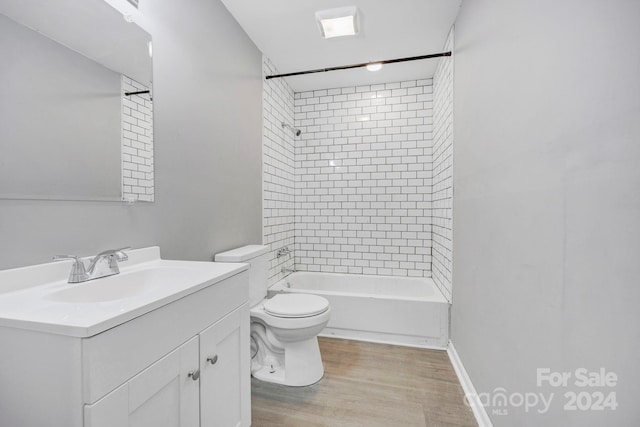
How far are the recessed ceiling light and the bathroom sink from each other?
1971 mm

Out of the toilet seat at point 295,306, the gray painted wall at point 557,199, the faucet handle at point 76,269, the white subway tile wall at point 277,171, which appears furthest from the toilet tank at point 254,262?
the gray painted wall at point 557,199

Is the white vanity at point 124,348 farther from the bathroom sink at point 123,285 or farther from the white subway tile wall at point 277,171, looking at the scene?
the white subway tile wall at point 277,171

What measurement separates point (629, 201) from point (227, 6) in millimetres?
2455

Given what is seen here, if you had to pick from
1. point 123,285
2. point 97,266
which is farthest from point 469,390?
point 97,266

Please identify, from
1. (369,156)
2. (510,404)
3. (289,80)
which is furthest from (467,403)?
(289,80)

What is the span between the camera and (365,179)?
327 cm

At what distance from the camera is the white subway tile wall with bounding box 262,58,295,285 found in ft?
8.82

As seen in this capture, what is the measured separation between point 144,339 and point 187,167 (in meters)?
1.13

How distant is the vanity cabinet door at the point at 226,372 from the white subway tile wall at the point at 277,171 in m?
1.40

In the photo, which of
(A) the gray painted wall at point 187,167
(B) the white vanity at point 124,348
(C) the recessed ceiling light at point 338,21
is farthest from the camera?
(C) the recessed ceiling light at point 338,21

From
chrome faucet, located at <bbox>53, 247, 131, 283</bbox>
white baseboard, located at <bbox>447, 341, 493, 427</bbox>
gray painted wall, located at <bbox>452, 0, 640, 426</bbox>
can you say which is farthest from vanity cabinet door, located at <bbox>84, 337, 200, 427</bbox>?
white baseboard, located at <bbox>447, 341, 493, 427</bbox>

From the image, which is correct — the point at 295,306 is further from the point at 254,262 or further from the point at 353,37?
the point at 353,37

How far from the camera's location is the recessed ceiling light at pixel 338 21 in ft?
6.50

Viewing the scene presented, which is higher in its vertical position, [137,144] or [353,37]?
[353,37]
